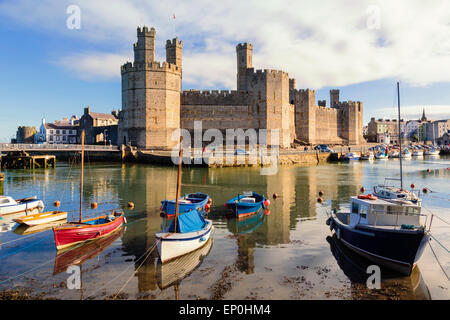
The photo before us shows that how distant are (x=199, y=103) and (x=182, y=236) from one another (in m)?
40.7

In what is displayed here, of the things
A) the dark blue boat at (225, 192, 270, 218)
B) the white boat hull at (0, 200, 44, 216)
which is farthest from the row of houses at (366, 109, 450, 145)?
the white boat hull at (0, 200, 44, 216)

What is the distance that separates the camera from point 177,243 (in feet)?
32.9

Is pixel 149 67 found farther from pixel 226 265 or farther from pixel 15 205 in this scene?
pixel 226 265

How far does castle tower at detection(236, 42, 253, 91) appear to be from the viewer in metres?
51.0

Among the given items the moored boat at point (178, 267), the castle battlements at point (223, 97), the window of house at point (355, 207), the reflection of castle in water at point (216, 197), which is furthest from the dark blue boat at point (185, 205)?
A: the castle battlements at point (223, 97)

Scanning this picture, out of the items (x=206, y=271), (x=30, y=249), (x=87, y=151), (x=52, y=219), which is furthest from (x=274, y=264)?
(x=87, y=151)

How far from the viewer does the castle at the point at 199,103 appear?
4362 cm

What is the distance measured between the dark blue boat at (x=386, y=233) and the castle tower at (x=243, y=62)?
140ft

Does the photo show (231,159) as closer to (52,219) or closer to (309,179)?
(309,179)

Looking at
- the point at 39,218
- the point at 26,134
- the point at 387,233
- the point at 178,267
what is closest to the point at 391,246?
the point at 387,233

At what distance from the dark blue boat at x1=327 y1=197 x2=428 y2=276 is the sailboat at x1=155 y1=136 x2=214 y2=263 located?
4.74 meters

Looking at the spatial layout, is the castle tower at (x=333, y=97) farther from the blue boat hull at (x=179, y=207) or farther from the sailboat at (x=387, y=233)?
the sailboat at (x=387, y=233)

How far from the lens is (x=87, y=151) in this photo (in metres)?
45.6
